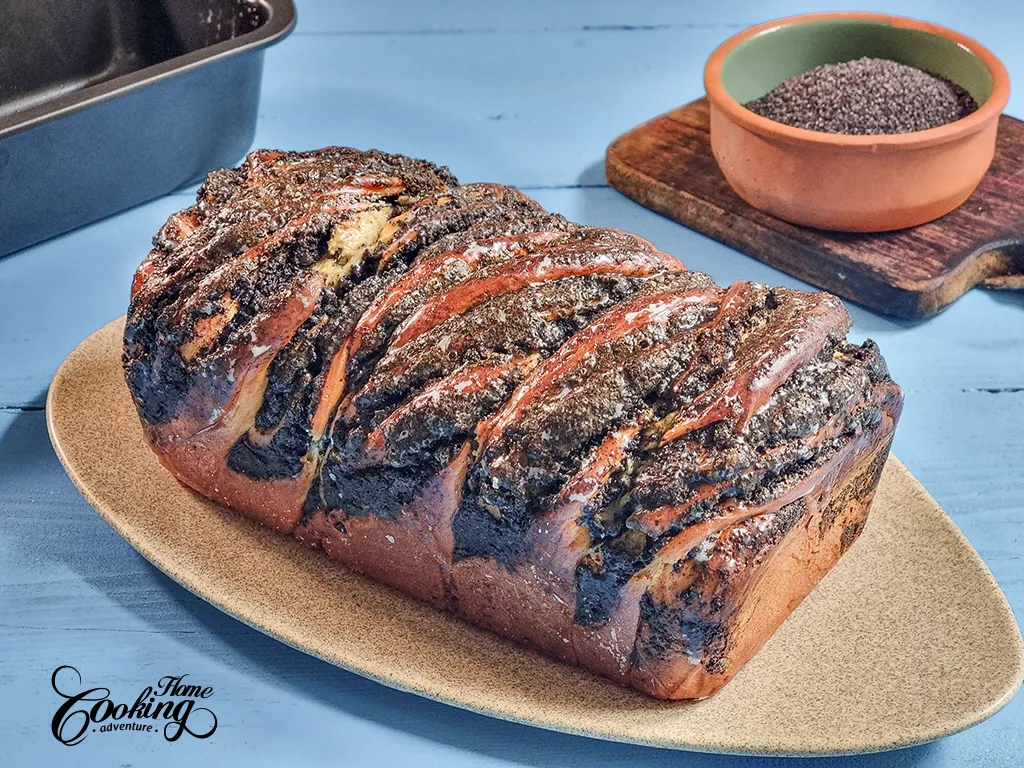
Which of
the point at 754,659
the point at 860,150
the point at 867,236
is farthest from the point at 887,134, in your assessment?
the point at 754,659

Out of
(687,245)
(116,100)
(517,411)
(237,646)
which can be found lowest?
(237,646)

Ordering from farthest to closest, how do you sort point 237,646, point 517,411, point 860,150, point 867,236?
1. point 867,236
2. point 860,150
3. point 237,646
4. point 517,411

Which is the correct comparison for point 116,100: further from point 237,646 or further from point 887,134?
point 887,134

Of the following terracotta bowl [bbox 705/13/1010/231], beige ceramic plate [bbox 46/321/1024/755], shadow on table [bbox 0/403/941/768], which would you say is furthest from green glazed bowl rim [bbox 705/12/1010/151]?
shadow on table [bbox 0/403/941/768]

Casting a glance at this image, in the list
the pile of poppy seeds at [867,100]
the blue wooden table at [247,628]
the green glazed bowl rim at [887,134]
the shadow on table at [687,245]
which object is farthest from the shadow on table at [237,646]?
the pile of poppy seeds at [867,100]

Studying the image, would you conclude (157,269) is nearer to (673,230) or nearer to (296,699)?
(296,699)

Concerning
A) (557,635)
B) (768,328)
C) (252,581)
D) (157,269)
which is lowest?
(252,581)

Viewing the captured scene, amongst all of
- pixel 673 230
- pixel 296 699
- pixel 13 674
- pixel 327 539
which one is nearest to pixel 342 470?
pixel 327 539
